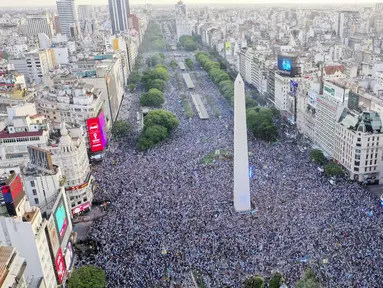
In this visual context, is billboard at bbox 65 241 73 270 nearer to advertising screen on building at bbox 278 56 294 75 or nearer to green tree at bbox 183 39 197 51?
advertising screen on building at bbox 278 56 294 75

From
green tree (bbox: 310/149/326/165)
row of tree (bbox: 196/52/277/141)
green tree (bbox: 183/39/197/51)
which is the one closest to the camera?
green tree (bbox: 310/149/326/165)

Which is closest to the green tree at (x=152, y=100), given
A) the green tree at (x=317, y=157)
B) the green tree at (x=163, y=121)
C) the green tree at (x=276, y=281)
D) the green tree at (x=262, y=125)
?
the green tree at (x=163, y=121)

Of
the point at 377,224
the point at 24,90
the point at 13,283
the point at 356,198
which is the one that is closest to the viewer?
the point at 13,283

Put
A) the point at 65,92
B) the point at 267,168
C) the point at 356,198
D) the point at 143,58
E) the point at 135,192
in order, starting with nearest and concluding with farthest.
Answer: the point at 356,198
the point at 135,192
the point at 267,168
the point at 65,92
the point at 143,58

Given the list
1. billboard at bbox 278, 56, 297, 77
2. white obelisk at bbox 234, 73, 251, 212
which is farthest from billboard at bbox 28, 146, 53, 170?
billboard at bbox 278, 56, 297, 77

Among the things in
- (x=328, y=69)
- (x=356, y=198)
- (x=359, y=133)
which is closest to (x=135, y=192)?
(x=356, y=198)

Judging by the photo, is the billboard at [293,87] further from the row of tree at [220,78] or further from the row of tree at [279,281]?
the row of tree at [279,281]

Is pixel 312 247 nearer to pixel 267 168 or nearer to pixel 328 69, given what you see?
pixel 267 168
